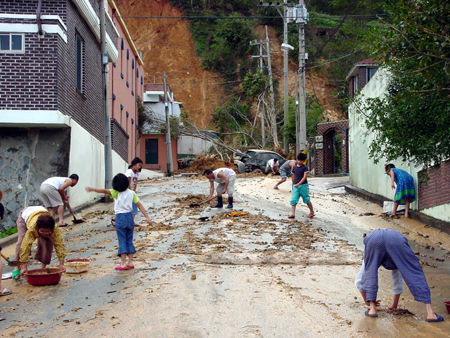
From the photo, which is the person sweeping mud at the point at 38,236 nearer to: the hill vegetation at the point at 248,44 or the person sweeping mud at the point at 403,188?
the person sweeping mud at the point at 403,188

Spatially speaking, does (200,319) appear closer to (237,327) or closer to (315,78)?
(237,327)

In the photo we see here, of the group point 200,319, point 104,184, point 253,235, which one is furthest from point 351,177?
point 200,319

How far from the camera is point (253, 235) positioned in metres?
11.4

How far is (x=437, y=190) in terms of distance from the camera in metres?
12.9

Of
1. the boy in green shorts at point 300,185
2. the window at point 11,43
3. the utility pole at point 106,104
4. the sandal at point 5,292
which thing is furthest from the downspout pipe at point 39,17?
the sandal at point 5,292

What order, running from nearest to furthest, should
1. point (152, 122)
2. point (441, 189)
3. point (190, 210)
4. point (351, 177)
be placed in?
point (441, 189)
point (190, 210)
point (351, 177)
point (152, 122)

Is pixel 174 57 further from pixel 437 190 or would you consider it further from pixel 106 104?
pixel 437 190

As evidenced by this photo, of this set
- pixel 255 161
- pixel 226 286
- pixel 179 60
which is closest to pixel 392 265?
pixel 226 286

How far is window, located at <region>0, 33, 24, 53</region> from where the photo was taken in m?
14.5

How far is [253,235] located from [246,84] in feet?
125

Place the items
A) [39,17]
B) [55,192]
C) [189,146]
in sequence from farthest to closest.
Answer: [189,146], [39,17], [55,192]

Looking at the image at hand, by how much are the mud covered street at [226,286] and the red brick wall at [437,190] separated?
737 mm

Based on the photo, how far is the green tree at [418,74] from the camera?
6809 mm

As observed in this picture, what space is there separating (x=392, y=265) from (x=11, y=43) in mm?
12354
